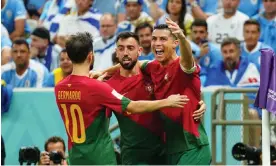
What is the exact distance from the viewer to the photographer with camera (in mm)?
10828

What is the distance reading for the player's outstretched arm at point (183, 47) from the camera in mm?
9281

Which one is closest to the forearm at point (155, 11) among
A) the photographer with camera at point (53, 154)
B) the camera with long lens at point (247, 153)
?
the photographer with camera at point (53, 154)

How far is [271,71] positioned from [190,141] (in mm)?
1592

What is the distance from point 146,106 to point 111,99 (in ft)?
1.13

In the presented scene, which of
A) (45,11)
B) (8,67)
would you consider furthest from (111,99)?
(45,11)

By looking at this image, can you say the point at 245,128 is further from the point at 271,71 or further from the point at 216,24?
the point at 271,71

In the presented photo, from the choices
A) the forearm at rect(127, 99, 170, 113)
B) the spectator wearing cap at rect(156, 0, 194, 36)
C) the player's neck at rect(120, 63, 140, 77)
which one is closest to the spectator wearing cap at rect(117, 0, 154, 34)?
the spectator wearing cap at rect(156, 0, 194, 36)

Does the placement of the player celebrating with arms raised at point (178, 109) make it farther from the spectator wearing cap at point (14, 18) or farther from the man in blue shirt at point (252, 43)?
the spectator wearing cap at point (14, 18)

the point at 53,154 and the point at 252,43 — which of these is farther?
the point at 252,43

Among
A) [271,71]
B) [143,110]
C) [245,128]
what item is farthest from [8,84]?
[271,71]

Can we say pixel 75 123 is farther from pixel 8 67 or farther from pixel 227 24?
pixel 227 24

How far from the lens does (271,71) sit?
857cm

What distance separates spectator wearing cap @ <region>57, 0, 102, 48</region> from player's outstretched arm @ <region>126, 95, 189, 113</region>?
671 centimetres

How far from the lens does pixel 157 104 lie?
357 inches
